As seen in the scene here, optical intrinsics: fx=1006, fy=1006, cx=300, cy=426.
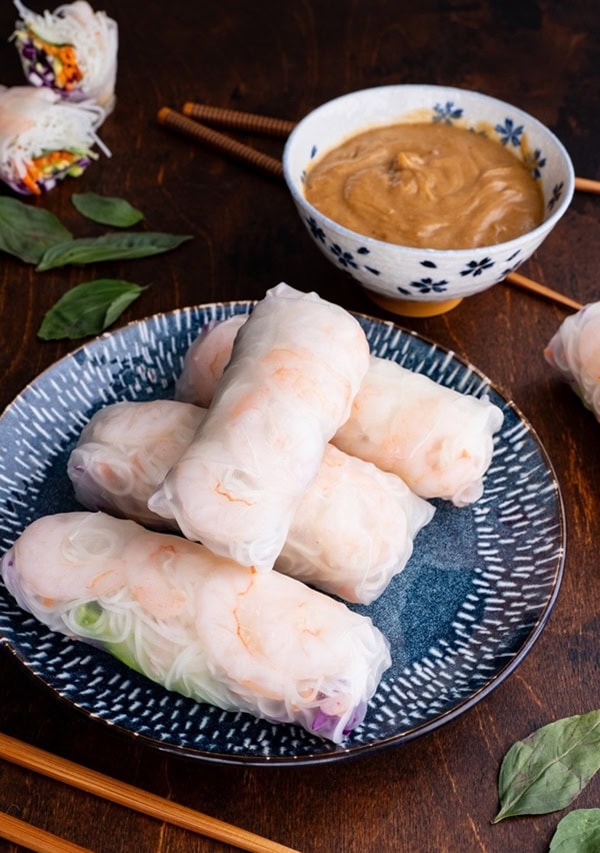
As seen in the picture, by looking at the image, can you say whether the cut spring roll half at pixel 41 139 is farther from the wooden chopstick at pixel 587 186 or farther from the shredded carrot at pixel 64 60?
the wooden chopstick at pixel 587 186

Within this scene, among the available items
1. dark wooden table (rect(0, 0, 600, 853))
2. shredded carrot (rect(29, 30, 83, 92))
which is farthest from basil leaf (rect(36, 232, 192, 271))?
shredded carrot (rect(29, 30, 83, 92))

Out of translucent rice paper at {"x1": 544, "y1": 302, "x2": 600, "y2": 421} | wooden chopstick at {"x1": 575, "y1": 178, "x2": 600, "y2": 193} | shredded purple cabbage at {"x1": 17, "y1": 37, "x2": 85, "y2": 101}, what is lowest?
translucent rice paper at {"x1": 544, "y1": 302, "x2": 600, "y2": 421}

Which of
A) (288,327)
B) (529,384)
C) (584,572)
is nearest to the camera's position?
(288,327)

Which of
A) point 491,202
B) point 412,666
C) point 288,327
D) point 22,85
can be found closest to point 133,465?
point 288,327

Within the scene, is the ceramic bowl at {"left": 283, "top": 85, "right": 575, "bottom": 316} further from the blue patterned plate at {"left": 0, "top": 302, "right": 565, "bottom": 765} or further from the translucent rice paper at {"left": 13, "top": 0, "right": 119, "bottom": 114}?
the translucent rice paper at {"left": 13, "top": 0, "right": 119, "bottom": 114}

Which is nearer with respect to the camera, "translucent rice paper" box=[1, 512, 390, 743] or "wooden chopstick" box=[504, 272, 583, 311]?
"translucent rice paper" box=[1, 512, 390, 743]

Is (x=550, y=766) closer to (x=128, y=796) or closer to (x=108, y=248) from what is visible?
(x=128, y=796)

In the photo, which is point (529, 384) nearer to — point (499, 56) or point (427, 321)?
point (427, 321)
